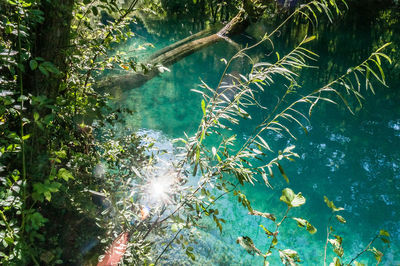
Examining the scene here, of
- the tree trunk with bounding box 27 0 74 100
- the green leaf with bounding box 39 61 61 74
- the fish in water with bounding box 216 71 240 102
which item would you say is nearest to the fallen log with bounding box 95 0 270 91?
the fish in water with bounding box 216 71 240 102

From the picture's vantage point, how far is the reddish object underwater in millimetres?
1734

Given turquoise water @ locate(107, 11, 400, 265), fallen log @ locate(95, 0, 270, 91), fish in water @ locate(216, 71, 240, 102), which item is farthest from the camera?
fallen log @ locate(95, 0, 270, 91)

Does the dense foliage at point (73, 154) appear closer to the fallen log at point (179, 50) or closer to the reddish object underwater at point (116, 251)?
the reddish object underwater at point (116, 251)

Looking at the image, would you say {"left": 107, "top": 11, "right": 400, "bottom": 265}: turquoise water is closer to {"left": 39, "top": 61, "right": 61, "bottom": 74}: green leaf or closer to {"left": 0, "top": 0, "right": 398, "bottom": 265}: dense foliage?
{"left": 0, "top": 0, "right": 398, "bottom": 265}: dense foliage

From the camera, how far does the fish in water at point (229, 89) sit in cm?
149

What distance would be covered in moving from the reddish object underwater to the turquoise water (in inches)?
20.3

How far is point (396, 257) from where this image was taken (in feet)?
9.94

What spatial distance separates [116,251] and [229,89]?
1243mm

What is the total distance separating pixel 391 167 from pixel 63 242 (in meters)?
4.66

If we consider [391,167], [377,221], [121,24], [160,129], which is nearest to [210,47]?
[160,129]

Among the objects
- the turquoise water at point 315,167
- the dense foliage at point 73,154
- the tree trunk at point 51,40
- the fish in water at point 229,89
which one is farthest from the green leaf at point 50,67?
the turquoise water at point 315,167

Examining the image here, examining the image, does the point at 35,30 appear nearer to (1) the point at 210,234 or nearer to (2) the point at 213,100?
(2) the point at 213,100

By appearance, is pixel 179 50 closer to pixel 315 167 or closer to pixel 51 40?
pixel 315 167

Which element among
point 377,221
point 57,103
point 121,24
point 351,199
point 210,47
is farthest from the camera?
point 210,47
